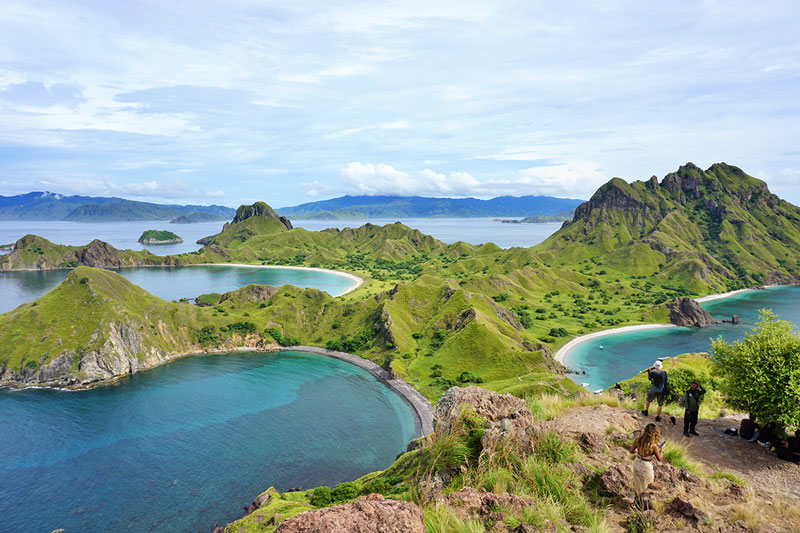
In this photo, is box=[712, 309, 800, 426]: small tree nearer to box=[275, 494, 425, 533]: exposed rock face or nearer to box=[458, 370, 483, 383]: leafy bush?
box=[275, 494, 425, 533]: exposed rock face

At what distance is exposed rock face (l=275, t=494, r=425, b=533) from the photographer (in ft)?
25.5

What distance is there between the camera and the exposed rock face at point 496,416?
42.7ft

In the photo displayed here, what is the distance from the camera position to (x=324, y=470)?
210ft

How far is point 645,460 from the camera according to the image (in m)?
10.7

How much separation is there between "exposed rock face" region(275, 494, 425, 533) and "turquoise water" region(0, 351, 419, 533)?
57.4m

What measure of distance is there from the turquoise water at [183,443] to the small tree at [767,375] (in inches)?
2299

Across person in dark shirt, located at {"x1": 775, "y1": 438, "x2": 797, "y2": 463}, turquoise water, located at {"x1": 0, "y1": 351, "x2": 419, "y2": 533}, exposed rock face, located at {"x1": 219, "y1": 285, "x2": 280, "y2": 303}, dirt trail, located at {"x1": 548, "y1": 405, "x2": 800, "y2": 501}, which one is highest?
person in dark shirt, located at {"x1": 775, "y1": 438, "x2": 797, "y2": 463}

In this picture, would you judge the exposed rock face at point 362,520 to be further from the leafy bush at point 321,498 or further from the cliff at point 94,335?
the cliff at point 94,335

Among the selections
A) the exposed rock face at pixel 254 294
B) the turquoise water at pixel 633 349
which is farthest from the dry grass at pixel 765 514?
the exposed rock face at pixel 254 294

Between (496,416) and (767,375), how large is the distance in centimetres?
1309

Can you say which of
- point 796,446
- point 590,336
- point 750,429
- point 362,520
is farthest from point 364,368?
point 362,520

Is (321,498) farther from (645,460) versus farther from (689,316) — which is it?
(689,316)

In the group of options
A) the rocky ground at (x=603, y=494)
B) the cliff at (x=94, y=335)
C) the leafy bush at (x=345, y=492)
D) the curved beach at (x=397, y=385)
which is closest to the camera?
the rocky ground at (x=603, y=494)

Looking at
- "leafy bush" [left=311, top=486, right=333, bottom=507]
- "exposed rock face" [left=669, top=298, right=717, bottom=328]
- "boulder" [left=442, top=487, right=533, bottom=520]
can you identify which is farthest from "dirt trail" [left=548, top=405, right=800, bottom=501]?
"exposed rock face" [left=669, top=298, right=717, bottom=328]
